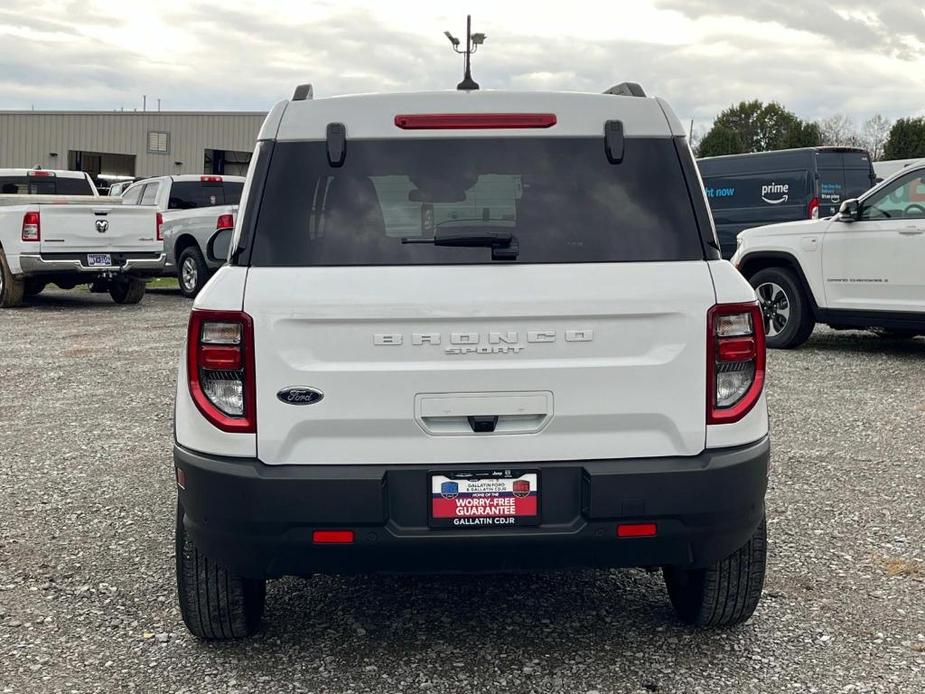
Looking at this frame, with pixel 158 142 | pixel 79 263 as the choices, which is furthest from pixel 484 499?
pixel 158 142

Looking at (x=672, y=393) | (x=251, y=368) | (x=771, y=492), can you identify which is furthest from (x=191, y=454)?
(x=771, y=492)

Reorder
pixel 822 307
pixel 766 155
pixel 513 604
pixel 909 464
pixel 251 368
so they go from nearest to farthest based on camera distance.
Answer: pixel 251 368, pixel 513 604, pixel 909 464, pixel 822 307, pixel 766 155

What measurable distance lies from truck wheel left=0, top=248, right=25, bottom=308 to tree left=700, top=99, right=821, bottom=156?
66866mm

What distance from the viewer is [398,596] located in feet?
13.9

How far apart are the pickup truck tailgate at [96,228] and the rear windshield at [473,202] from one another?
12713mm

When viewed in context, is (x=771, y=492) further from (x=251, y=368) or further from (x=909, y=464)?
(x=251, y=368)

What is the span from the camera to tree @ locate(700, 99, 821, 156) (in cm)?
7819

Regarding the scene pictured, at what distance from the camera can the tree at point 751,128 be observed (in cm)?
7819

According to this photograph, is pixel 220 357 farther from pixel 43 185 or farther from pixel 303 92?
pixel 43 185

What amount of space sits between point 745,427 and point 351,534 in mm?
1195

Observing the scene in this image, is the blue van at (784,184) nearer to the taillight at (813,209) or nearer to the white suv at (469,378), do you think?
the taillight at (813,209)

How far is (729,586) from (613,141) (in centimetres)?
150

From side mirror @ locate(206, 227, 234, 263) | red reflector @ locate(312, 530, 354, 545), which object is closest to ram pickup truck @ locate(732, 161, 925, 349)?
side mirror @ locate(206, 227, 234, 263)

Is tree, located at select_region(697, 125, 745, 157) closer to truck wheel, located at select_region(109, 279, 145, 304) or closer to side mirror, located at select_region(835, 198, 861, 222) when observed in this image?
truck wheel, located at select_region(109, 279, 145, 304)
